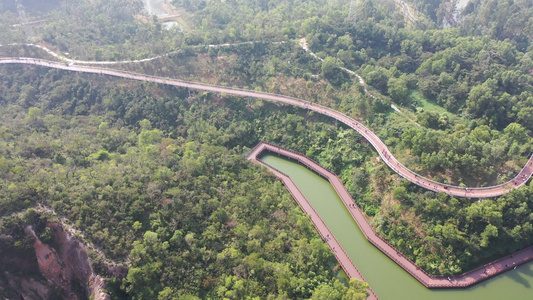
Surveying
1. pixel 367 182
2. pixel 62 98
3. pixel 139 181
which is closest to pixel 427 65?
pixel 367 182

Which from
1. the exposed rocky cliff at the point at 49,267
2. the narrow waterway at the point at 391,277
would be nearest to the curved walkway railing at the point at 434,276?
the narrow waterway at the point at 391,277

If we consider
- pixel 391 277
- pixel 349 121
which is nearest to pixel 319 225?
pixel 391 277

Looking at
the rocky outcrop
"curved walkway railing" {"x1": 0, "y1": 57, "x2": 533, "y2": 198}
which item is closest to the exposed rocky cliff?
the rocky outcrop

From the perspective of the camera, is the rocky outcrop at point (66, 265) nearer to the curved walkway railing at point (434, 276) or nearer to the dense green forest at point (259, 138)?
the dense green forest at point (259, 138)

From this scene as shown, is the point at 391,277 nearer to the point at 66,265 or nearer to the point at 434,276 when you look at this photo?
the point at 434,276

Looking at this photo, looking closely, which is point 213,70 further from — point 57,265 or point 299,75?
point 57,265

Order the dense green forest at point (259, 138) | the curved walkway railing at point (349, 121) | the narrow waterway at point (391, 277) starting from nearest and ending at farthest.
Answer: the dense green forest at point (259, 138) → the narrow waterway at point (391, 277) → the curved walkway railing at point (349, 121)

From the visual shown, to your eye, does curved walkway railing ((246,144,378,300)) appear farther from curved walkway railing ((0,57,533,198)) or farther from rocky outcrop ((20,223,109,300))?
rocky outcrop ((20,223,109,300))
